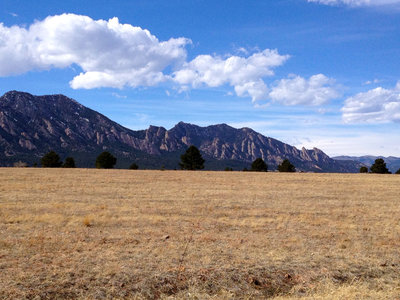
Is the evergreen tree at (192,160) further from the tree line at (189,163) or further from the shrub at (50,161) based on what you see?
the shrub at (50,161)

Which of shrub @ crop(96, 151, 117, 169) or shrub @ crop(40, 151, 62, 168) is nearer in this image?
shrub @ crop(40, 151, 62, 168)

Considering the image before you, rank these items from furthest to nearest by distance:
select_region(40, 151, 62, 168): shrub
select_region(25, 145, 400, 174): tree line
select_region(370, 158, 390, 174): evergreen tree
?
select_region(25, 145, 400, 174): tree line < select_region(40, 151, 62, 168): shrub < select_region(370, 158, 390, 174): evergreen tree

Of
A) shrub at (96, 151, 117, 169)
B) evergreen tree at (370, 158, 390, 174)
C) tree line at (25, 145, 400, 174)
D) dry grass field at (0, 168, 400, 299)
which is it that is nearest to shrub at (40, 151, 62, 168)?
tree line at (25, 145, 400, 174)

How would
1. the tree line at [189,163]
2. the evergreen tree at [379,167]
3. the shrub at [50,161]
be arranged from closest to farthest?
the evergreen tree at [379,167], the shrub at [50,161], the tree line at [189,163]

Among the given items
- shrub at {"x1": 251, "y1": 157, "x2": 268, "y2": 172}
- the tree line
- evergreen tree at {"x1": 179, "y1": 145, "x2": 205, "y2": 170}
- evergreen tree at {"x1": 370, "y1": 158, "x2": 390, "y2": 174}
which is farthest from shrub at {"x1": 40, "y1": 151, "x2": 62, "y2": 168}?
evergreen tree at {"x1": 370, "y1": 158, "x2": 390, "y2": 174}

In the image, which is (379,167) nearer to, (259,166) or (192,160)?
(259,166)

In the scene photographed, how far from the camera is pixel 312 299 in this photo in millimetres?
8031

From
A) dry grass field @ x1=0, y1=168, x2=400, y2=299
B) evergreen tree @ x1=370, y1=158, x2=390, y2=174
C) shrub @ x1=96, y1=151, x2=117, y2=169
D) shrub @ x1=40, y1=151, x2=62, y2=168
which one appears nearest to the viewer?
dry grass field @ x1=0, y1=168, x2=400, y2=299

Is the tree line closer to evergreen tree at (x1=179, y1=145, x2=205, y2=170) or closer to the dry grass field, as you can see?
evergreen tree at (x1=179, y1=145, x2=205, y2=170)

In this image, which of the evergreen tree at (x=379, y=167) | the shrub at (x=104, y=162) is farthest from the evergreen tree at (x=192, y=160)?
the evergreen tree at (x=379, y=167)

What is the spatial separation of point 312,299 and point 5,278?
7758mm

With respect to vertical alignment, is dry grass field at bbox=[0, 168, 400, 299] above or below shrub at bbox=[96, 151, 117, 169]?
below

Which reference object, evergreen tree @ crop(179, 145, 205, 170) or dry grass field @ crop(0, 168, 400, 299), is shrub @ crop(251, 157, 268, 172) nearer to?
evergreen tree @ crop(179, 145, 205, 170)

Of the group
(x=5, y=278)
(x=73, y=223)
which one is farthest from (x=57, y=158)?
(x=5, y=278)
